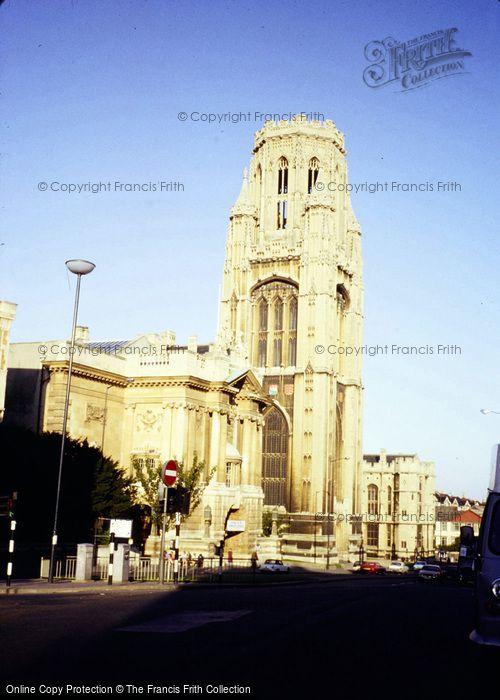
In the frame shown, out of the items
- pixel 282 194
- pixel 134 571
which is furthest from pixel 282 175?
pixel 134 571

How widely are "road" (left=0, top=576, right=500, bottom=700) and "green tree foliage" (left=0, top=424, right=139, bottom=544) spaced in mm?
22525

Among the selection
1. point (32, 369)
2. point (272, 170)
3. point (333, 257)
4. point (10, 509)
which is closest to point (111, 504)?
point (32, 369)

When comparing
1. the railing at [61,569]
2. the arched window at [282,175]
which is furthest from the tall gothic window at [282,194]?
the railing at [61,569]

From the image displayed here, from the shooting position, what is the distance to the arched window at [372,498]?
134m

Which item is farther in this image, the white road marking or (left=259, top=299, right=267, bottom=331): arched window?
(left=259, top=299, right=267, bottom=331): arched window

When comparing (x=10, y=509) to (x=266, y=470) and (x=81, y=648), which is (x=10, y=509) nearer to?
(x=81, y=648)

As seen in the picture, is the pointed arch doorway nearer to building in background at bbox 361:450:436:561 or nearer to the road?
building in background at bbox 361:450:436:561

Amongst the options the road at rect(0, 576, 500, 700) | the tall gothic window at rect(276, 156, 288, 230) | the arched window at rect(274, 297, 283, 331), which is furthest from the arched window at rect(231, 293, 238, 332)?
the road at rect(0, 576, 500, 700)

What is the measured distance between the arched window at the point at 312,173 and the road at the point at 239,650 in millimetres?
89278

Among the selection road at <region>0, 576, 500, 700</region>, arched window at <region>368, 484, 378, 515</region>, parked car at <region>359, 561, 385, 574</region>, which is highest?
arched window at <region>368, 484, 378, 515</region>

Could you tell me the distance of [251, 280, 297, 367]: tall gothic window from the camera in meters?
97.8

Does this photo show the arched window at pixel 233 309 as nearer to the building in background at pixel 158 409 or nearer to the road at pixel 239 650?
the building in background at pixel 158 409

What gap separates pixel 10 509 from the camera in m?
26.2

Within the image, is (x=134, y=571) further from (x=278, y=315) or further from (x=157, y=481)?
(x=278, y=315)
